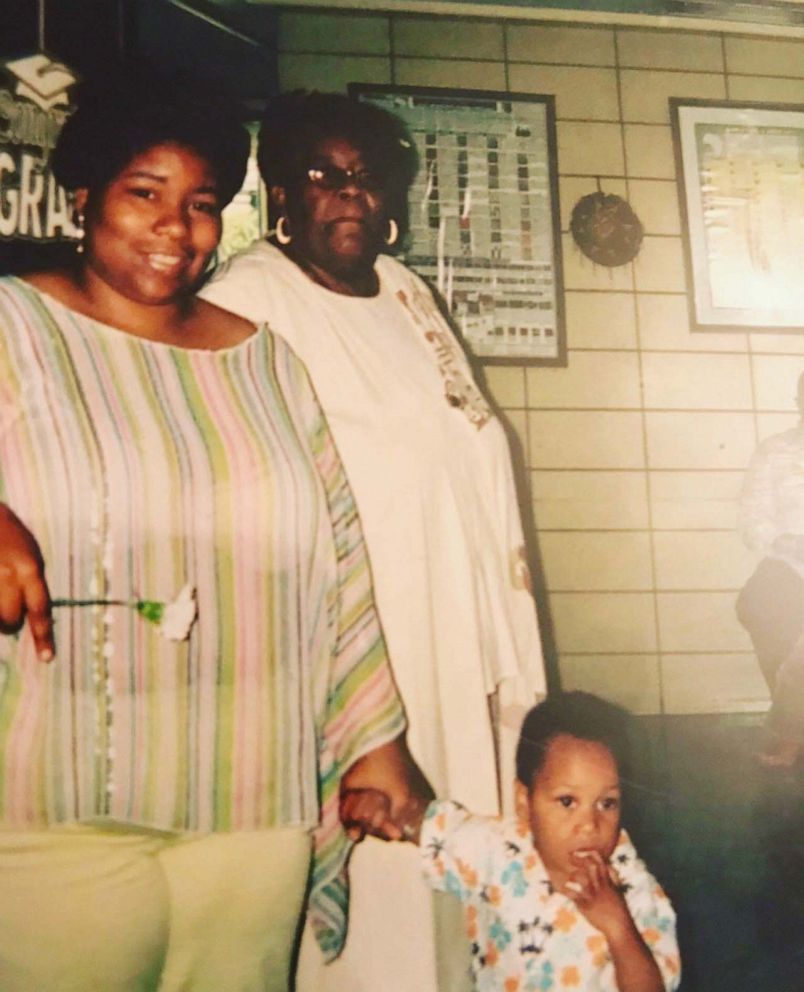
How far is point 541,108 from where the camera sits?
102 cm

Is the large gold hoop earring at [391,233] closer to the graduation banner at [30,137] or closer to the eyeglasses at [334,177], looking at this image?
the eyeglasses at [334,177]

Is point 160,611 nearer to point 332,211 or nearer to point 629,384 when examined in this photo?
point 332,211

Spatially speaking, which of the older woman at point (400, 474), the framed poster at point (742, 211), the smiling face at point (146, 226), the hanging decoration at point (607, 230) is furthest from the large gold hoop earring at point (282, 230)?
the framed poster at point (742, 211)

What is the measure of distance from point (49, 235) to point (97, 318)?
105 millimetres

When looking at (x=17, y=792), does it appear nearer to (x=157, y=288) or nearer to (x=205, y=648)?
(x=205, y=648)

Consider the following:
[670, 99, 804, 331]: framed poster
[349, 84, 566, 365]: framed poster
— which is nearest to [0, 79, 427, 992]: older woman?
[349, 84, 566, 365]: framed poster

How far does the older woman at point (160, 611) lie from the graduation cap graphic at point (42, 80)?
0.03m

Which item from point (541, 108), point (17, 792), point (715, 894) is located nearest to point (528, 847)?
point (715, 894)

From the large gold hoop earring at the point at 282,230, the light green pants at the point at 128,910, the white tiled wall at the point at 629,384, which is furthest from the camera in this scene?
the white tiled wall at the point at 629,384

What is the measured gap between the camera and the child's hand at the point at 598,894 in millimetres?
705

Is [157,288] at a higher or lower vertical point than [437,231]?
lower

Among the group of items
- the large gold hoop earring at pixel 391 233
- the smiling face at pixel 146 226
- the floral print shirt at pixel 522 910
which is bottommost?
the floral print shirt at pixel 522 910

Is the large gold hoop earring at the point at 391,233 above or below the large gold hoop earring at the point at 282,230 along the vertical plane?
above

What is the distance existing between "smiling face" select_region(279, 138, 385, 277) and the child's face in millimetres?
481
